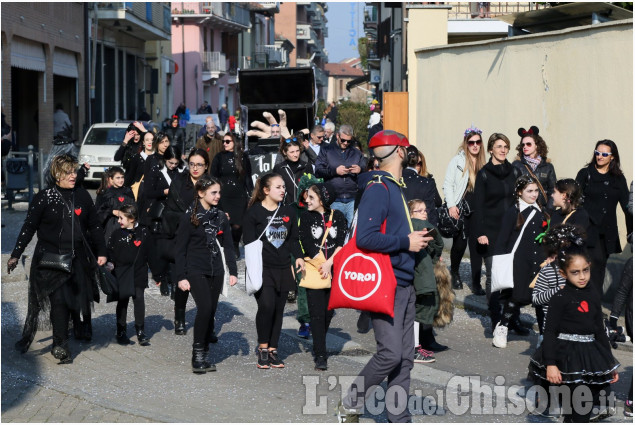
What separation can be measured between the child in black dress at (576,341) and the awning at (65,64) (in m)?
29.1

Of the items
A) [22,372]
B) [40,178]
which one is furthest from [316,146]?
[40,178]

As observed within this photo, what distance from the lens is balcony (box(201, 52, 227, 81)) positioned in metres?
68.7

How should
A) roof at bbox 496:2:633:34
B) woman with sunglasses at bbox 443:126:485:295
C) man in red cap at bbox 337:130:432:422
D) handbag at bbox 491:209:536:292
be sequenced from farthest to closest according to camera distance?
1. roof at bbox 496:2:633:34
2. woman with sunglasses at bbox 443:126:485:295
3. handbag at bbox 491:209:536:292
4. man in red cap at bbox 337:130:432:422

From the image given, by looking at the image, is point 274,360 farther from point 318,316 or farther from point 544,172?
point 544,172

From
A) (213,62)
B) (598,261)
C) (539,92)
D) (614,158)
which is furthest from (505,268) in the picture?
(213,62)

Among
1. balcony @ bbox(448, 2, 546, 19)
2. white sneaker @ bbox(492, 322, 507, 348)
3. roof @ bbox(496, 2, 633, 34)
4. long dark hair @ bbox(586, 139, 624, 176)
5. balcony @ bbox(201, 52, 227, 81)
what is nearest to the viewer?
white sneaker @ bbox(492, 322, 507, 348)

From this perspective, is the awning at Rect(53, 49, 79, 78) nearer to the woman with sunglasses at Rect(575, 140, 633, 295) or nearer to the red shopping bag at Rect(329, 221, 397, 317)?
the woman with sunglasses at Rect(575, 140, 633, 295)

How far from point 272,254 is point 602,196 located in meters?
3.57

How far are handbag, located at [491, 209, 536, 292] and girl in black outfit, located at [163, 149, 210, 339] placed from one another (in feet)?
9.24

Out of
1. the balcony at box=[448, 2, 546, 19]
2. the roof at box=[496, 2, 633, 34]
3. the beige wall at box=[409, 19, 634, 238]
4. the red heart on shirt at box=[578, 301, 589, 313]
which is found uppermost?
the balcony at box=[448, 2, 546, 19]

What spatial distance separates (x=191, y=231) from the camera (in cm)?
841

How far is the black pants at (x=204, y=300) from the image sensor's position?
8.16m

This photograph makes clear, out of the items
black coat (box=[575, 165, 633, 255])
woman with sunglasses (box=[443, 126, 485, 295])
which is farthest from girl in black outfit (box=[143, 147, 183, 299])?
black coat (box=[575, 165, 633, 255])

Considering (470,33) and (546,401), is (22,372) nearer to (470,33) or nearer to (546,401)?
(546,401)
